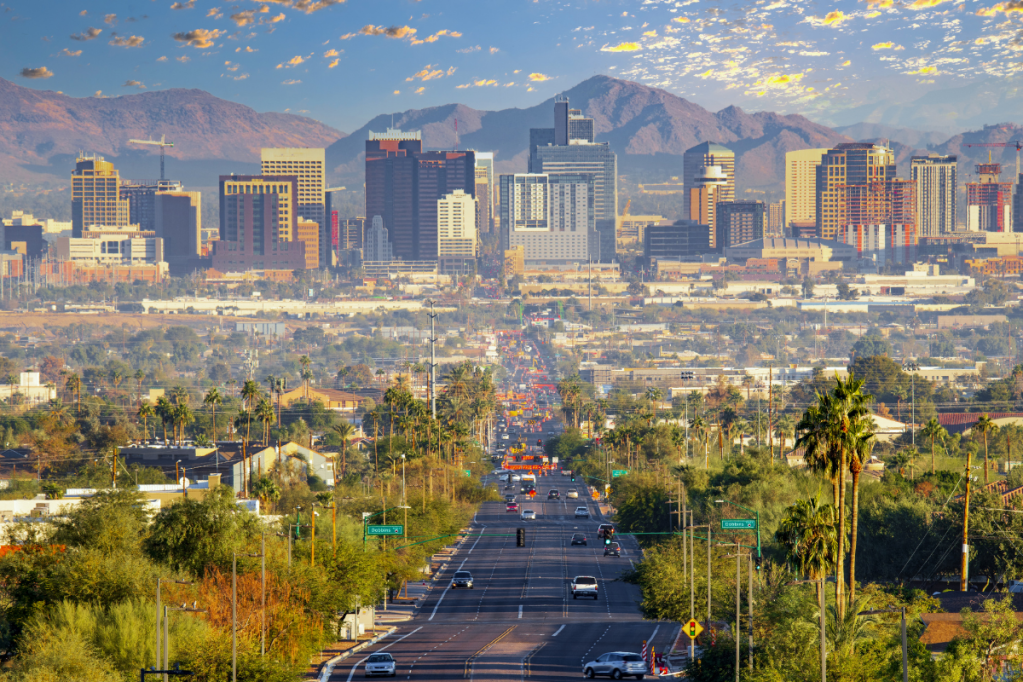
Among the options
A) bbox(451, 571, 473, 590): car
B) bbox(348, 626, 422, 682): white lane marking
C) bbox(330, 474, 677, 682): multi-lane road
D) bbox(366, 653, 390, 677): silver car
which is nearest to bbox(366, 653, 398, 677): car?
bbox(366, 653, 390, 677): silver car

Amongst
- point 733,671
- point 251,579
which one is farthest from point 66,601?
point 733,671

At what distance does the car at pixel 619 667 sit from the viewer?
63156 mm

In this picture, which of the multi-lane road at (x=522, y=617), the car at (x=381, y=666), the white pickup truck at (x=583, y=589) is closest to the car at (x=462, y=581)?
the multi-lane road at (x=522, y=617)

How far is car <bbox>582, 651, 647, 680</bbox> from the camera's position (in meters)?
63.2

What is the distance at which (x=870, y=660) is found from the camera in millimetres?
55406

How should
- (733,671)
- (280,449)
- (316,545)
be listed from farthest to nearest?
(280,449), (316,545), (733,671)

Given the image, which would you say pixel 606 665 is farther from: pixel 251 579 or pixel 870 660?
pixel 251 579

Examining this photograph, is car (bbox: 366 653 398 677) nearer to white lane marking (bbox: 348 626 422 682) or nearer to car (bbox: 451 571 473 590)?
white lane marking (bbox: 348 626 422 682)

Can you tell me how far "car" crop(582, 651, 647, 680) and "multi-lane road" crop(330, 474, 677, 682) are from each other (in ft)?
3.64

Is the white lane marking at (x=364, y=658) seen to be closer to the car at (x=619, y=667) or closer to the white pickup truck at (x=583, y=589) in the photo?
the car at (x=619, y=667)

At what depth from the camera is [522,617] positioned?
8581 cm

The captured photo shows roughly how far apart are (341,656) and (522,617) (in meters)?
15.5

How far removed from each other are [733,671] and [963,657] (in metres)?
11.1

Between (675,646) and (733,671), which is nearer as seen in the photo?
(733,671)
